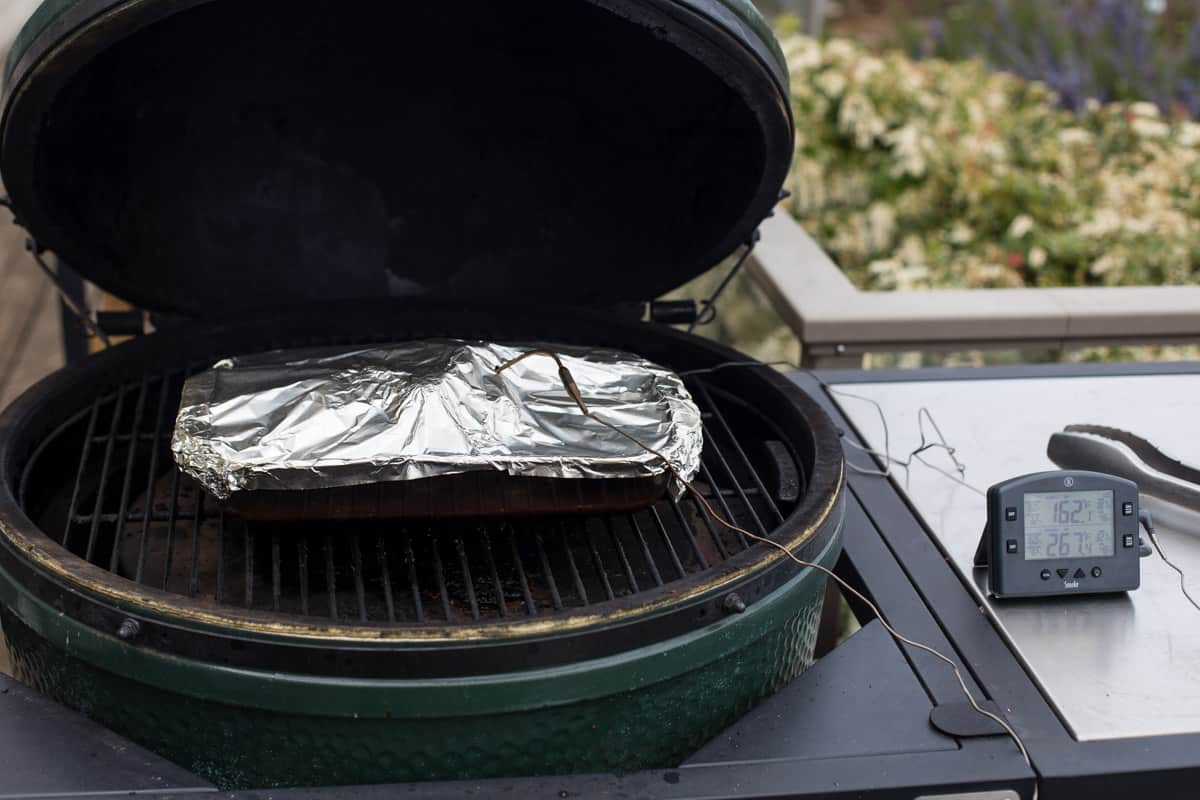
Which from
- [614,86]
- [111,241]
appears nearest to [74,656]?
[111,241]

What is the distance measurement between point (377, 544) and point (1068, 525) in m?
0.88

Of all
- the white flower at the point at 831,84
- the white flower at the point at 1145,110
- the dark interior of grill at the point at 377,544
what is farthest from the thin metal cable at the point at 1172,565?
the white flower at the point at 1145,110

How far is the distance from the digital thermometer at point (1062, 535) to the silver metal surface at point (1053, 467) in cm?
3

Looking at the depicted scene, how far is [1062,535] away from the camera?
1.56 meters

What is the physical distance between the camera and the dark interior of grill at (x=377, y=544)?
1446 millimetres

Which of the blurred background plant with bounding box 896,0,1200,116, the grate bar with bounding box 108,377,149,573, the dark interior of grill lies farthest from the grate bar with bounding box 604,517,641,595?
the blurred background plant with bounding box 896,0,1200,116

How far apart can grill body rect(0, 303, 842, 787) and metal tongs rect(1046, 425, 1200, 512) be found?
0.44 metres

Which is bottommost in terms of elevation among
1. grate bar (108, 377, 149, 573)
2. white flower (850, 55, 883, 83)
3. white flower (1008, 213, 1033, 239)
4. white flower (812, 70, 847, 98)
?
white flower (1008, 213, 1033, 239)

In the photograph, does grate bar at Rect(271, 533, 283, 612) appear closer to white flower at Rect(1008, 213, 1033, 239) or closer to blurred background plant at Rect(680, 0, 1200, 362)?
blurred background plant at Rect(680, 0, 1200, 362)

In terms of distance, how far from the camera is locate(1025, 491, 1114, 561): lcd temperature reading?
1.56 metres

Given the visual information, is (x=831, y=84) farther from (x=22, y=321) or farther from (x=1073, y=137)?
(x=22, y=321)

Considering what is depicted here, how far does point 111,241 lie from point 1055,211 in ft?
9.90

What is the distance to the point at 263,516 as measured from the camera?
57.6 inches

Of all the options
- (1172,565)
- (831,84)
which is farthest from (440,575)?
(831,84)
